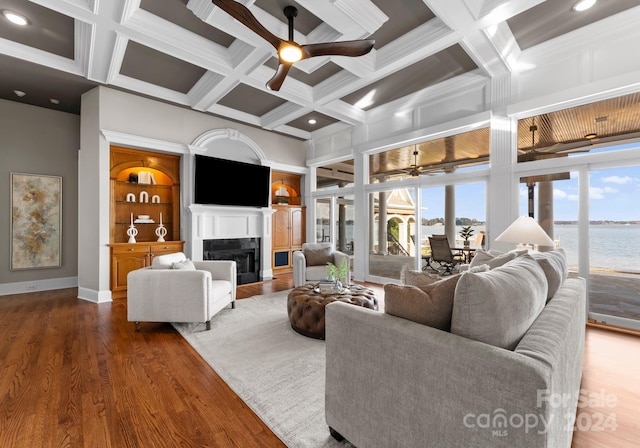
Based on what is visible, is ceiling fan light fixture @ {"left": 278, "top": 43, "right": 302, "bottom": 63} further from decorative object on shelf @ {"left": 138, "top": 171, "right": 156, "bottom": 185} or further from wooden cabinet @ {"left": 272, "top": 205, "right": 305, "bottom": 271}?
Result: wooden cabinet @ {"left": 272, "top": 205, "right": 305, "bottom": 271}

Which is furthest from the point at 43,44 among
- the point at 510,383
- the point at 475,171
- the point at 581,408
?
the point at 581,408

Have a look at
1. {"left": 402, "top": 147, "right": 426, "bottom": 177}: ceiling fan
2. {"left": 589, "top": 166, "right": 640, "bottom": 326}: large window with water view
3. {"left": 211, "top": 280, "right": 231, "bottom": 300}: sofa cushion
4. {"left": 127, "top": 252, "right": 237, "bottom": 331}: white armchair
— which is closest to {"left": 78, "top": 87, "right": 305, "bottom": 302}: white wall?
{"left": 127, "top": 252, "right": 237, "bottom": 331}: white armchair

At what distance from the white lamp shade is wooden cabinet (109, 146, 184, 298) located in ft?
16.9

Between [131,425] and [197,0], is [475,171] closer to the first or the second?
[197,0]

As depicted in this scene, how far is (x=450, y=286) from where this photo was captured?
136 centimetres

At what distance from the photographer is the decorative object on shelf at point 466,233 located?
4.92 metres

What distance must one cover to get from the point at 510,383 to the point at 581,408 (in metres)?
1.67

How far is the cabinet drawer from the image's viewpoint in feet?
15.6

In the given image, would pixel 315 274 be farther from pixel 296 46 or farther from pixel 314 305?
pixel 296 46

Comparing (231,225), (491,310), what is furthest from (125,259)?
(491,310)

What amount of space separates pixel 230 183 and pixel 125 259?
2275 millimetres

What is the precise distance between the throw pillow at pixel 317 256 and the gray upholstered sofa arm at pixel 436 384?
12.2 ft

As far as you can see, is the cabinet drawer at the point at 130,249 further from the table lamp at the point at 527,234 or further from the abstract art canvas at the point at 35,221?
the table lamp at the point at 527,234

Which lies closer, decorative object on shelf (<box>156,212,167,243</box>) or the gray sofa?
the gray sofa
